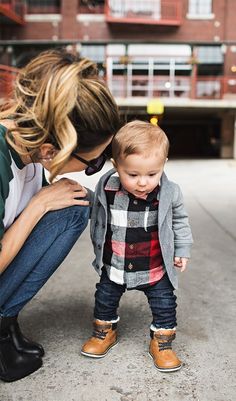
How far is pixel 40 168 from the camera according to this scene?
161 centimetres

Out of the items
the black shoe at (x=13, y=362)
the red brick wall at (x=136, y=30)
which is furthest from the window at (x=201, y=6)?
the black shoe at (x=13, y=362)

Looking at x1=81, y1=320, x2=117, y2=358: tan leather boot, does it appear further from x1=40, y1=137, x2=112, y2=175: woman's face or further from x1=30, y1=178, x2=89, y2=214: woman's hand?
x1=40, y1=137, x2=112, y2=175: woman's face

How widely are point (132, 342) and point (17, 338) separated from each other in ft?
1.37

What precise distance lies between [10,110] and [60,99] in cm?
19

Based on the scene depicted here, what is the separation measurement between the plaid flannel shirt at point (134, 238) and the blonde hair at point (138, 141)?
18cm

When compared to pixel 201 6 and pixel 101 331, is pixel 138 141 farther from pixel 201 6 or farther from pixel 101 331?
pixel 201 6

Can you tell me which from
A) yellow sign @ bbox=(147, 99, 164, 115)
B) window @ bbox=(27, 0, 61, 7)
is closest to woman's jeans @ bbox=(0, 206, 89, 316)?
yellow sign @ bbox=(147, 99, 164, 115)

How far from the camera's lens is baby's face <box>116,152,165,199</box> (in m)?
1.47

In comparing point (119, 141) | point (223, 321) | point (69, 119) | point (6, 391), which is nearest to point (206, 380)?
point (223, 321)

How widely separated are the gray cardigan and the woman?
0.12 meters

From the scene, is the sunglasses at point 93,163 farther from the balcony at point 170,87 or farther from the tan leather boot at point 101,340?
the balcony at point 170,87

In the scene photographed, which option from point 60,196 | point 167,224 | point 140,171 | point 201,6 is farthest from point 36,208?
point 201,6

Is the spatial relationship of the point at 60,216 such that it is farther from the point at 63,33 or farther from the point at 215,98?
the point at 63,33

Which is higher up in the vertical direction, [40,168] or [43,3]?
[43,3]
